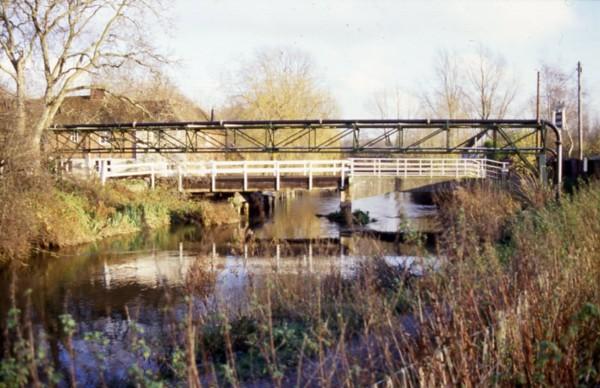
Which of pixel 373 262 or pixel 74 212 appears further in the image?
pixel 74 212

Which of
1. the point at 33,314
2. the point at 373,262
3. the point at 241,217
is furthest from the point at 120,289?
the point at 241,217

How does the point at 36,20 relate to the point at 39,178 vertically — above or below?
above

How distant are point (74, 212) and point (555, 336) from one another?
19245 mm

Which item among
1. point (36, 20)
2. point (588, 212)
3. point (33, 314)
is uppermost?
point (36, 20)

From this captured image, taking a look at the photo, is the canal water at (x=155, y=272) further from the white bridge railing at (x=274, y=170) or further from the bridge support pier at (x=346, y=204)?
the white bridge railing at (x=274, y=170)

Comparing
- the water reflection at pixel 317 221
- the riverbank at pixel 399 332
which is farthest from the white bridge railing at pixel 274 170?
the riverbank at pixel 399 332

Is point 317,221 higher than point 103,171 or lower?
lower

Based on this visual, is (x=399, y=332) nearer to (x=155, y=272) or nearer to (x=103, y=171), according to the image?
(x=155, y=272)

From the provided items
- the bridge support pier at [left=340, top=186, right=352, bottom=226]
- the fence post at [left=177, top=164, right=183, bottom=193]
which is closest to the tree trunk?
the fence post at [left=177, top=164, right=183, bottom=193]

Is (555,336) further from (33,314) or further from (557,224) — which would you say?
(33,314)

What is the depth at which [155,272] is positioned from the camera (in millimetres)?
16031

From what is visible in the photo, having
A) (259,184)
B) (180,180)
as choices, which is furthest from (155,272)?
(259,184)

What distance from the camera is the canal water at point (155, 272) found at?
960cm

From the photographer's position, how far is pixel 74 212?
22.0 m
